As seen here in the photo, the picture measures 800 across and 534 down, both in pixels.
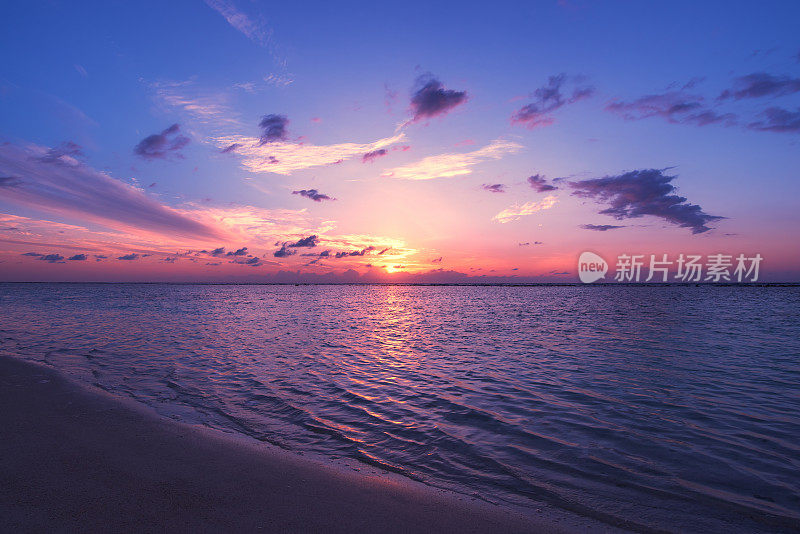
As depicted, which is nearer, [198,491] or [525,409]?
[198,491]

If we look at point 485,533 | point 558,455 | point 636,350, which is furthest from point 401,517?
point 636,350

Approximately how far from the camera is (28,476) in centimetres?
579

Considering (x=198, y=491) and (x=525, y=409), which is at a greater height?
(x=198, y=491)

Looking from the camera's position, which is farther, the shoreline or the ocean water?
the ocean water

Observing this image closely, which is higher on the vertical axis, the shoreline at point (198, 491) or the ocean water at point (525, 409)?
the shoreline at point (198, 491)

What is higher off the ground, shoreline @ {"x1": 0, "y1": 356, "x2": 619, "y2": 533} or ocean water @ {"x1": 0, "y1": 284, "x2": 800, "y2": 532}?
shoreline @ {"x1": 0, "y1": 356, "x2": 619, "y2": 533}

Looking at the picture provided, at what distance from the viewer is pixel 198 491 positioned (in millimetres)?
5703

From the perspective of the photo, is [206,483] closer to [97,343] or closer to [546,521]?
[546,521]

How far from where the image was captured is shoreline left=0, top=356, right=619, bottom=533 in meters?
4.91

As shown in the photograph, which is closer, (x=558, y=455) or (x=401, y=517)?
(x=401, y=517)

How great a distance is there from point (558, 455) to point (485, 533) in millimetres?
4128

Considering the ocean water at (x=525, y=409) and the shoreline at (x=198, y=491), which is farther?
the ocean water at (x=525, y=409)

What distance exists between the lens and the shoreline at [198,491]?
16.1ft

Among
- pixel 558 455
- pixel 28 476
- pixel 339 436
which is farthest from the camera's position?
pixel 339 436
